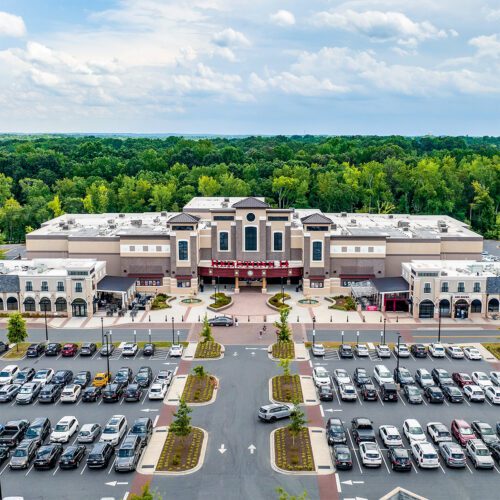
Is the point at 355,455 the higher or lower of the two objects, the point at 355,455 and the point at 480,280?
the lower

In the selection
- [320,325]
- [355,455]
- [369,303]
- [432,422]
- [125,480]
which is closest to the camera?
[125,480]

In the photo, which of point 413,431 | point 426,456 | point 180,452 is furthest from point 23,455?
point 413,431

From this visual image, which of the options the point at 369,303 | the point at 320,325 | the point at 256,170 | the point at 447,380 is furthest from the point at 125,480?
the point at 256,170

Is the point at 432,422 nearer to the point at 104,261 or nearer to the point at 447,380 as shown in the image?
the point at 447,380

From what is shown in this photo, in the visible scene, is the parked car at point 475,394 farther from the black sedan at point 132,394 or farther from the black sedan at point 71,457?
the black sedan at point 71,457

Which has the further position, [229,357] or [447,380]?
[229,357]

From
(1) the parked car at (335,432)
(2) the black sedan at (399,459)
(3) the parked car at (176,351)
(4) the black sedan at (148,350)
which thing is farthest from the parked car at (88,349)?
(2) the black sedan at (399,459)

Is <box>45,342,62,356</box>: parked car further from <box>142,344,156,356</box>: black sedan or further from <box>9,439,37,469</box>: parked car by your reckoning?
<box>9,439,37,469</box>: parked car
